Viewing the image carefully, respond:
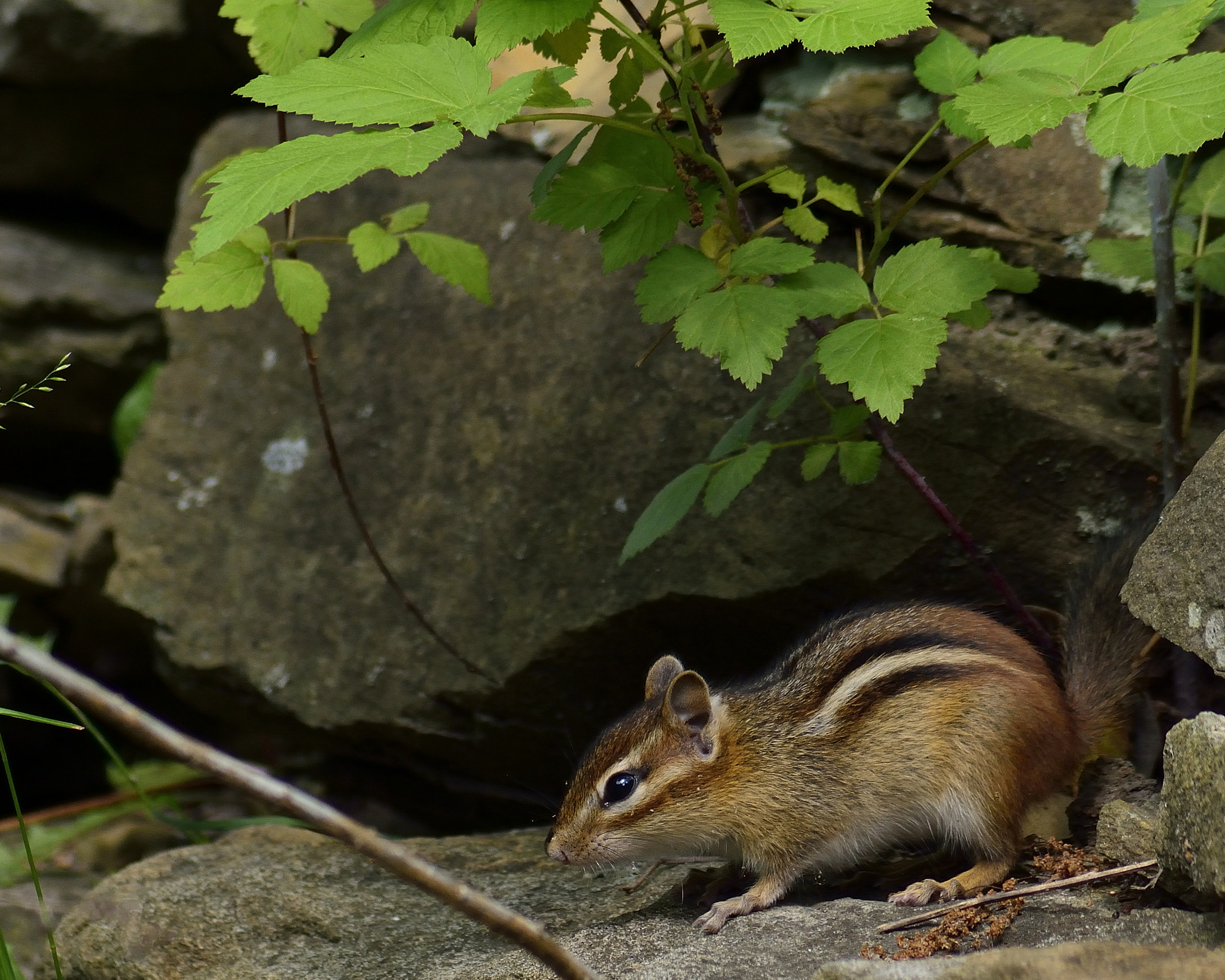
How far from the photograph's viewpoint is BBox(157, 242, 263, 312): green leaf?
294 centimetres

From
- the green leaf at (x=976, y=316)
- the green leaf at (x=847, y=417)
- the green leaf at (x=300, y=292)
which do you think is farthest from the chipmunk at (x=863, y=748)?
the green leaf at (x=300, y=292)

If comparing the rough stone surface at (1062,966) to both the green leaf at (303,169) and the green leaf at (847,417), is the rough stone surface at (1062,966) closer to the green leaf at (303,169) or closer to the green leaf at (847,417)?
the green leaf at (847,417)

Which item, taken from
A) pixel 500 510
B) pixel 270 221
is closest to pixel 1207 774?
pixel 500 510

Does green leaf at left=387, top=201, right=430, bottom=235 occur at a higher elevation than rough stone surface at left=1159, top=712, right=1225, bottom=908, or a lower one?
higher

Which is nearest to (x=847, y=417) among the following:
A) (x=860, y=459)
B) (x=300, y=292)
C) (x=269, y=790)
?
(x=860, y=459)

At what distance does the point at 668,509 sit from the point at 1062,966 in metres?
1.34

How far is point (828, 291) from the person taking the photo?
8.50ft

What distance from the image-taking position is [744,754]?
119 inches

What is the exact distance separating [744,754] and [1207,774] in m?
1.24

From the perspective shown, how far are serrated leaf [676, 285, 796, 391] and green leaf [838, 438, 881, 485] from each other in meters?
0.48

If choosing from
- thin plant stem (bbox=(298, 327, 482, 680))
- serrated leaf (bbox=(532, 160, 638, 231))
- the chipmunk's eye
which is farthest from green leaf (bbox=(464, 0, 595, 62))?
the chipmunk's eye

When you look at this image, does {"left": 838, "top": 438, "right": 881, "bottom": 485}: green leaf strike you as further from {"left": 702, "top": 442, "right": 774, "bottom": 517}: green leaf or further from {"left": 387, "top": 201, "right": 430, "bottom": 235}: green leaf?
{"left": 387, "top": 201, "right": 430, "bottom": 235}: green leaf

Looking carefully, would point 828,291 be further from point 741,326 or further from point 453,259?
point 453,259

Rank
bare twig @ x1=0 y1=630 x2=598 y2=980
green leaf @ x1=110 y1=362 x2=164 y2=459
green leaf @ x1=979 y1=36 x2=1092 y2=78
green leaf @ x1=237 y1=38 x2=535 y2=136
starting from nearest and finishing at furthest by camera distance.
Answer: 1. bare twig @ x1=0 y1=630 x2=598 y2=980
2. green leaf @ x1=237 y1=38 x2=535 y2=136
3. green leaf @ x1=979 y1=36 x2=1092 y2=78
4. green leaf @ x1=110 y1=362 x2=164 y2=459
